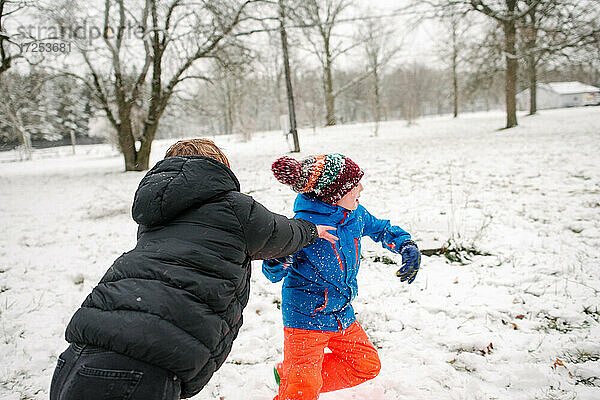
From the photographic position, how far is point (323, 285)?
201cm

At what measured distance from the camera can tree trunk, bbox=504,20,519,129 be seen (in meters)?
15.8

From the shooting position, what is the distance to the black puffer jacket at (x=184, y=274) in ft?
4.03

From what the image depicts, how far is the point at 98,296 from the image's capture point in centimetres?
132

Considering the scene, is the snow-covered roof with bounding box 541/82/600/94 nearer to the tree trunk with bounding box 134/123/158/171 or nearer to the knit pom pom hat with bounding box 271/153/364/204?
the tree trunk with bounding box 134/123/158/171

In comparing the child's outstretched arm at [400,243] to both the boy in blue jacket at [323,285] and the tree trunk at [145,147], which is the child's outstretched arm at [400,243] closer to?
the boy in blue jacket at [323,285]

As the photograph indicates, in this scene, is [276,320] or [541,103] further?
[541,103]

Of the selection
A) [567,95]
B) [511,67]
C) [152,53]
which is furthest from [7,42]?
[567,95]

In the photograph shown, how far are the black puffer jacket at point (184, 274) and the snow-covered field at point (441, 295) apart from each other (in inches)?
53.1

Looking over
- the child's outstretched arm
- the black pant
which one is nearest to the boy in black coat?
the black pant

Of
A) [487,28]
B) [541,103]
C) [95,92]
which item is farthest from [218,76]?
[541,103]

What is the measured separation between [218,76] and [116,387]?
620 inches

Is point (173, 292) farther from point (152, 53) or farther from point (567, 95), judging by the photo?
point (567, 95)

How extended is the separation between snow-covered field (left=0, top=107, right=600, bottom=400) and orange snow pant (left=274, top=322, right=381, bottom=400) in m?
0.40

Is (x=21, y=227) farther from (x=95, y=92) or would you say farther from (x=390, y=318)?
(x=95, y=92)
